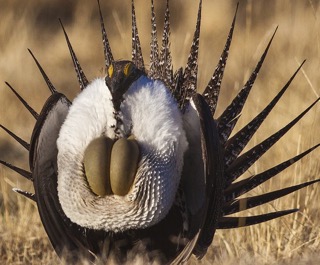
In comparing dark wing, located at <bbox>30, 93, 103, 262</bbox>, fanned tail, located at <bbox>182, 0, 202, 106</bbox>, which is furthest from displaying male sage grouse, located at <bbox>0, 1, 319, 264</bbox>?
fanned tail, located at <bbox>182, 0, 202, 106</bbox>

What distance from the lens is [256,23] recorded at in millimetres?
9430

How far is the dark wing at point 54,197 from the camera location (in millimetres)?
3797

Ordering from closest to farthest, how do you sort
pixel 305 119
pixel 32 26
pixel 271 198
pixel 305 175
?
pixel 271 198, pixel 305 175, pixel 305 119, pixel 32 26

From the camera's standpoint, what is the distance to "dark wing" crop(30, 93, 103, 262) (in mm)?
3797

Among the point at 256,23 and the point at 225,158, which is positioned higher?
the point at 256,23

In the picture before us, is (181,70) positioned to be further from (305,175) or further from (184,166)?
(305,175)

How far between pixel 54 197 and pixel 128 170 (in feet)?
1.20

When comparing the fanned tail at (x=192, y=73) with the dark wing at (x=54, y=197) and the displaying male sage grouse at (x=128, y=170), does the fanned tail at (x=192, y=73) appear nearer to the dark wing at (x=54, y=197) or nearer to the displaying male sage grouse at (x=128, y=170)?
the displaying male sage grouse at (x=128, y=170)

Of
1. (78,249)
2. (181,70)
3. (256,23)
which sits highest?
(256,23)

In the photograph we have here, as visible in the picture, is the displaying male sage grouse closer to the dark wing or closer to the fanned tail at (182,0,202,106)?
the dark wing

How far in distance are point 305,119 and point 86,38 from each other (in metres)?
3.68

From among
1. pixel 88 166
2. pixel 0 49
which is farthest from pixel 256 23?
pixel 88 166

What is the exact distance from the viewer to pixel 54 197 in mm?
3852

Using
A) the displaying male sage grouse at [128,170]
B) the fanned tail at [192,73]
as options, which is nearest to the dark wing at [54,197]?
the displaying male sage grouse at [128,170]
